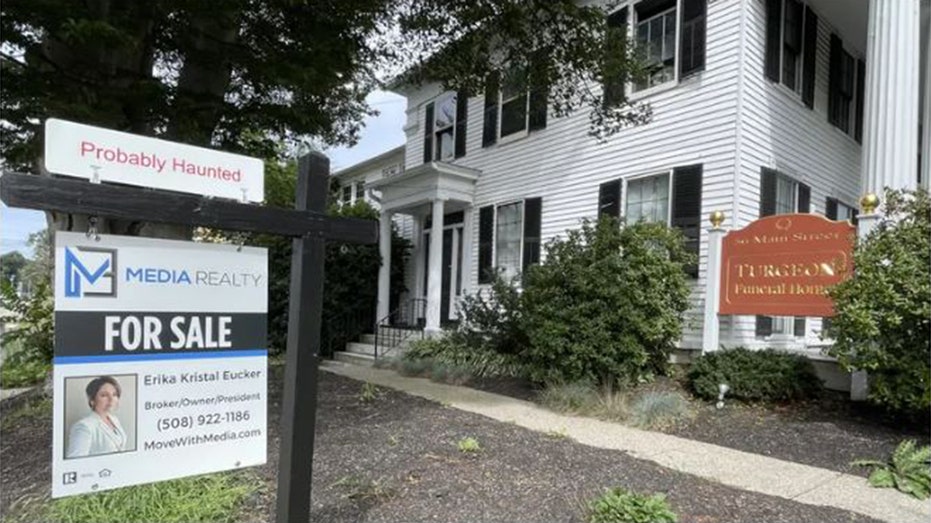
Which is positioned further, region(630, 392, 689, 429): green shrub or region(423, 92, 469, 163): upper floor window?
region(423, 92, 469, 163): upper floor window

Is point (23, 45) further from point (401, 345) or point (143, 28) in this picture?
point (401, 345)

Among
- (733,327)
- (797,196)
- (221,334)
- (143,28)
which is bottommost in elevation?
(733,327)

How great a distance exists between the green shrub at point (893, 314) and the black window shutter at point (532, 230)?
640 centimetres

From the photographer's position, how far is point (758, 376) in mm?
6930

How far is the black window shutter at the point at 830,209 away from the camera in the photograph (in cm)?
1099

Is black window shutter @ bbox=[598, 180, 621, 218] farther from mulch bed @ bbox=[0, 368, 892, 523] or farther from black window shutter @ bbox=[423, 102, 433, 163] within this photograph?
black window shutter @ bbox=[423, 102, 433, 163]

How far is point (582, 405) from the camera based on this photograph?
6992 millimetres

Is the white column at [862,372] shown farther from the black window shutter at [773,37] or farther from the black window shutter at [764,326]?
the black window shutter at [773,37]

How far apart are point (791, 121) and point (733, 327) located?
339cm

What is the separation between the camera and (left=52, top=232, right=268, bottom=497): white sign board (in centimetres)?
223

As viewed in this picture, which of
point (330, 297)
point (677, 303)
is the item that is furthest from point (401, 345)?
point (677, 303)

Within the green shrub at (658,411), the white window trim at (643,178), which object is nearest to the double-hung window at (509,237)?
the white window trim at (643,178)

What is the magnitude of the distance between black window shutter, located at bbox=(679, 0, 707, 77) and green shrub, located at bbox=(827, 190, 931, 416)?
4.27 metres

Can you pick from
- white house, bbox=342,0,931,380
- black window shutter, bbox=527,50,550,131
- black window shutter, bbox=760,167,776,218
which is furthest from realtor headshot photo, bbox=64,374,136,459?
black window shutter, bbox=760,167,776,218
